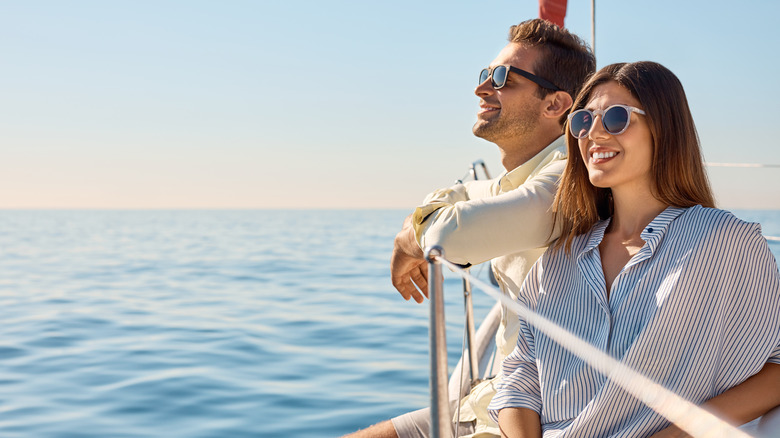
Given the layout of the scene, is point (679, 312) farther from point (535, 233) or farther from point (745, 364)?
point (535, 233)

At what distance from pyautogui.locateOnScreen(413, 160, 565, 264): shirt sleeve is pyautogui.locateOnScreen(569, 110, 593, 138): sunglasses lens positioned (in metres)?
0.19

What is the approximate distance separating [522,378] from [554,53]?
1.07 meters

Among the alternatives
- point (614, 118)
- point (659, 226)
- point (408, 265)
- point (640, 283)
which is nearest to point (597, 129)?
point (614, 118)

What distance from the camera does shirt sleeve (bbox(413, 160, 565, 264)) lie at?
1653 mm

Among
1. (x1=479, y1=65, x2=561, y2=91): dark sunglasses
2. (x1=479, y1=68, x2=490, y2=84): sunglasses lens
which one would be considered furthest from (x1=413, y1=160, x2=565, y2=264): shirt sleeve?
(x1=479, y1=68, x2=490, y2=84): sunglasses lens

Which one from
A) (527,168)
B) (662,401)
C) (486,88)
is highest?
(486,88)

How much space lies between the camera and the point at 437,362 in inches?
48.3

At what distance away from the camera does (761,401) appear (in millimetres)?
1349

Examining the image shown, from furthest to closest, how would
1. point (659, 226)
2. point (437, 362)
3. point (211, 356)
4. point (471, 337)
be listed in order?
point (211, 356)
point (471, 337)
point (659, 226)
point (437, 362)

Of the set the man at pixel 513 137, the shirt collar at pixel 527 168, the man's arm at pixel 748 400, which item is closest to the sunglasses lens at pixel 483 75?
the man at pixel 513 137

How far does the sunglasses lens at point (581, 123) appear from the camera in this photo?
1571 mm

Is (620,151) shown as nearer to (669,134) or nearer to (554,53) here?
(669,134)

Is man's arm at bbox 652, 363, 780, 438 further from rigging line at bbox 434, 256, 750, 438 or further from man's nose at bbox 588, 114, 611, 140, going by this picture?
man's nose at bbox 588, 114, 611, 140

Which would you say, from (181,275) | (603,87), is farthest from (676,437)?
(181,275)
